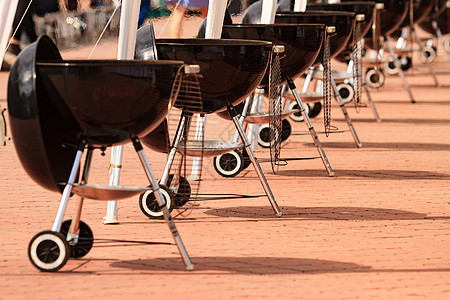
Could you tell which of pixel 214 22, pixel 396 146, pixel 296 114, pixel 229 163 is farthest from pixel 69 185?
pixel 296 114

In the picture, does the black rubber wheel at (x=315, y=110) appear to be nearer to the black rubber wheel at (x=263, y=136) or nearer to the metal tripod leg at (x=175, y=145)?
the black rubber wheel at (x=263, y=136)

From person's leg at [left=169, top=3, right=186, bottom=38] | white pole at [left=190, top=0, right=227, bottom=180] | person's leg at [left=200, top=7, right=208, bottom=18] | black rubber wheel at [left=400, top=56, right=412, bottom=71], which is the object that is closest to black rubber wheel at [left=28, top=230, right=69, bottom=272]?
white pole at [left=190, top=0, right=227, bottom=180]

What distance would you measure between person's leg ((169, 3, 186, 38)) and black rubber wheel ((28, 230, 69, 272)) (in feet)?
8.91

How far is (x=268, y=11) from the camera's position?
7129 millimetres

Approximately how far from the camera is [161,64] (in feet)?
13.5

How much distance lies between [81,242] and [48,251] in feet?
0.82

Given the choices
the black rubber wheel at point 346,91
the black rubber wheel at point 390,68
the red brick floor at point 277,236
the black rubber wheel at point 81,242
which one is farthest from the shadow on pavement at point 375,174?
the black rubber wheel at point 390,68

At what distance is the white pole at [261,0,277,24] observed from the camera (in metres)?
7.07

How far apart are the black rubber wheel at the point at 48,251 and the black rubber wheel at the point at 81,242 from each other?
183 mm

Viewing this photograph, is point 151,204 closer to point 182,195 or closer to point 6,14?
point 182,195

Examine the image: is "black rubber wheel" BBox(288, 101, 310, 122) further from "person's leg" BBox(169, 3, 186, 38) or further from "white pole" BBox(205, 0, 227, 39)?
"white pole" BBox(205, 0, 227, 39)

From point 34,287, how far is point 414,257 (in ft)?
5.38

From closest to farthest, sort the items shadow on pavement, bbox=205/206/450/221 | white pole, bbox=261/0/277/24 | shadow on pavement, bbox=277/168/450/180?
shadow on pavement, bbox=205/206/450/221 → shadow on pavement, bbox=277/168/450/180 → white pole, bbox=261/0/277/24

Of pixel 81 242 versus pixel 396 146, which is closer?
pixel 81 242
